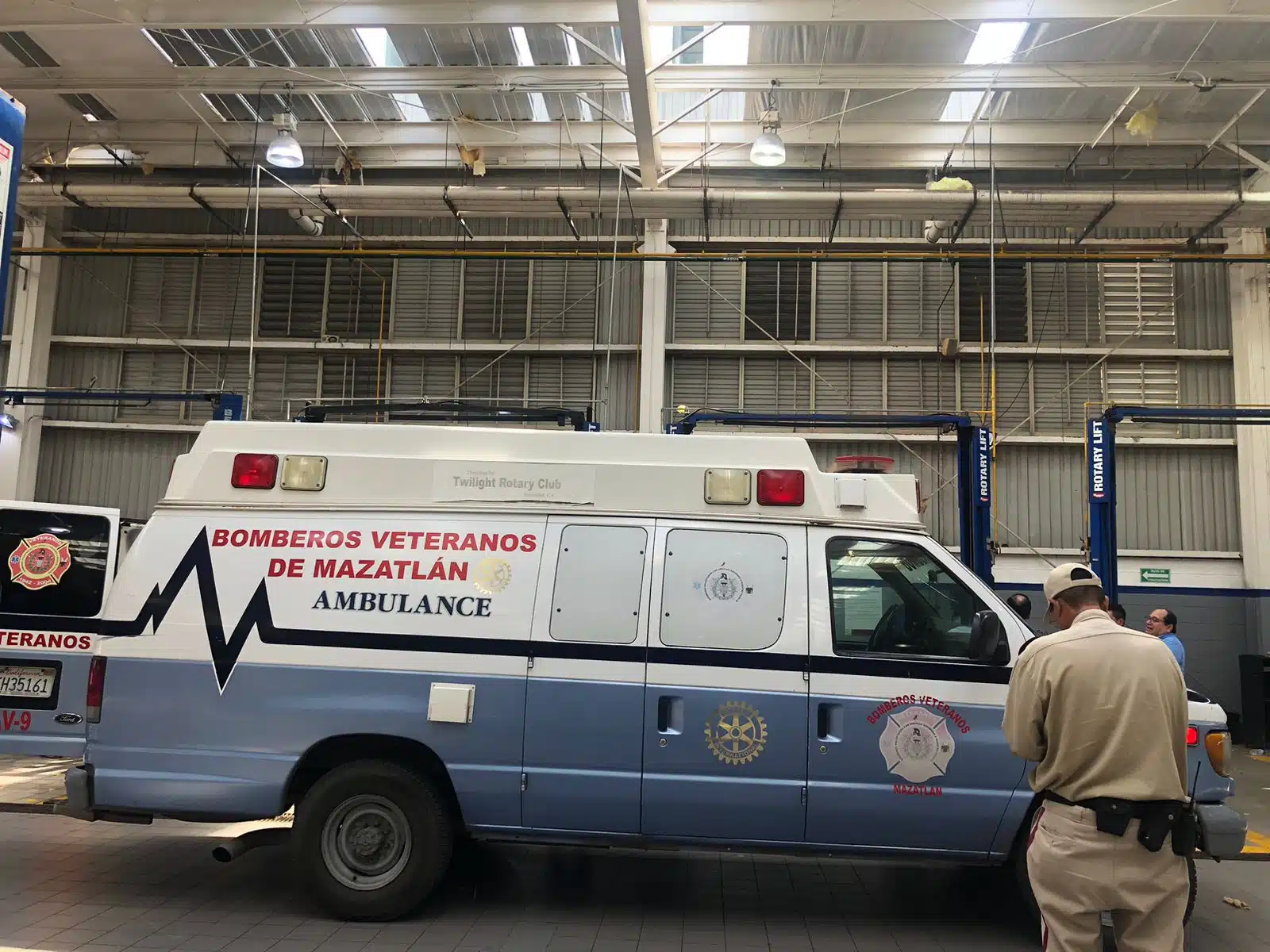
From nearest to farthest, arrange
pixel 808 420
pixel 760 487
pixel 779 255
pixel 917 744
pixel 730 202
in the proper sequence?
pixel 917 744 < pixel 760 487 < pixel 808 420 < pixel 779 255 < pixel 730 202

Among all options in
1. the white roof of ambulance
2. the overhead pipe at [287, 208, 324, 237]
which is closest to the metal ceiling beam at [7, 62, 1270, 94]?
the overhead pipe at [287, 208, 324, 237]

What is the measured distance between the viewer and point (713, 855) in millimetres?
6918

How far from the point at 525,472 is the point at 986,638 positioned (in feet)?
9.22

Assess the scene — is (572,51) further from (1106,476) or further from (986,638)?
(986,638)

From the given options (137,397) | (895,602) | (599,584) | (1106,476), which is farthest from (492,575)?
(137,397)

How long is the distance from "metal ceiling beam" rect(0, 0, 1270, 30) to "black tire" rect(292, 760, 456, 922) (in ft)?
29.8

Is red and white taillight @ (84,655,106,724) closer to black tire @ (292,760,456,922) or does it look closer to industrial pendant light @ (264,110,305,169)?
black tire @ (292,760,456,922)

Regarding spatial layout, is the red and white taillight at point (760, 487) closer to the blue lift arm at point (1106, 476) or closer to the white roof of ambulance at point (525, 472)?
the white roof of ambulance at point (525, 472)

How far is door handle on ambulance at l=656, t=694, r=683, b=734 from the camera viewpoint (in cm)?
522

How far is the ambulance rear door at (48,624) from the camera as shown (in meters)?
5.67

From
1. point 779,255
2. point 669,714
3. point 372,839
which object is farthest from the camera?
point 779,255

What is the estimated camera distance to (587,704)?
526 centimetres

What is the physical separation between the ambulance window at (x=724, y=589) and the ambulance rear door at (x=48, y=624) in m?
3.50

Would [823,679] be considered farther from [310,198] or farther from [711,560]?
[310,198]
